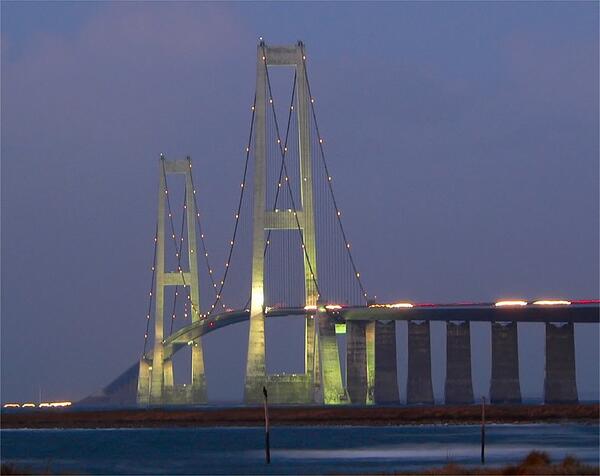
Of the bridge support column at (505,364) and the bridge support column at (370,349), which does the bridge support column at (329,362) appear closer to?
the bridge support column at (370,349)

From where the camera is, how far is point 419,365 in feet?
298

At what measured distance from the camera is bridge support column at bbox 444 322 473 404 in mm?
89875

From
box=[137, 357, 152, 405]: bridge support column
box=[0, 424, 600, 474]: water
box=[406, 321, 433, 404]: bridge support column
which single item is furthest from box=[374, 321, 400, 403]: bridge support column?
box=[137, 357, 152, 405]: bridge support column

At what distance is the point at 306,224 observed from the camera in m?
77.1

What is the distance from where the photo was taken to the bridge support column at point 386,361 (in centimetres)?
8794

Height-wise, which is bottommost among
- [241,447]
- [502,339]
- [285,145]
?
[241,447]

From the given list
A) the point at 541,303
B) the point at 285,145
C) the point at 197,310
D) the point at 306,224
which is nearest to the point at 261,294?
the point at 306,224

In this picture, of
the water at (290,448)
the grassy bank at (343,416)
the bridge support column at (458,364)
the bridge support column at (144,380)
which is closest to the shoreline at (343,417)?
the grassy bank at (343,416)

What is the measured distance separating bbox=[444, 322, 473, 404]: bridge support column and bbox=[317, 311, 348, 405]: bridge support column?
30.9 ft

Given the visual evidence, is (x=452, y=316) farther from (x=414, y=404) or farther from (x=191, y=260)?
(x=191, y=260)

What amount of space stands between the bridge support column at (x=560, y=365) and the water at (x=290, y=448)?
1489cm

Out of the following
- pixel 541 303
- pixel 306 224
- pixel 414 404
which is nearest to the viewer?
pixel 306 224

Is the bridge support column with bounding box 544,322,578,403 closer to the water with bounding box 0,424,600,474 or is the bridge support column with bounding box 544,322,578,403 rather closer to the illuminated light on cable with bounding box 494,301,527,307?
the illuminated light on cable with bounding box 494,301,527,307

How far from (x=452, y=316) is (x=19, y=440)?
27.5 meters
